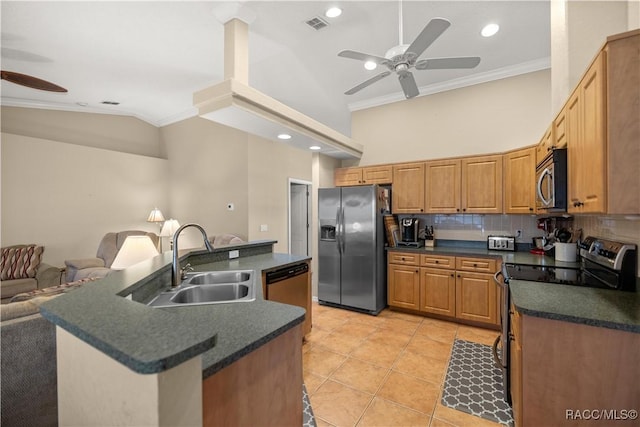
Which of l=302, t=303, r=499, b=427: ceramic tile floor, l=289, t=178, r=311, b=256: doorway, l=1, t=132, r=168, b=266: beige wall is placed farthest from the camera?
l=289, t=178, r=311, b=256: doorway

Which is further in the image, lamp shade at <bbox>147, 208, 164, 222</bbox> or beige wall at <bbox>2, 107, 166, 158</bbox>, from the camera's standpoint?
lamp shade at <bbox>147, 208, 164, 222</bbox>

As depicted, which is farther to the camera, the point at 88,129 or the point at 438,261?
the point at 88,129

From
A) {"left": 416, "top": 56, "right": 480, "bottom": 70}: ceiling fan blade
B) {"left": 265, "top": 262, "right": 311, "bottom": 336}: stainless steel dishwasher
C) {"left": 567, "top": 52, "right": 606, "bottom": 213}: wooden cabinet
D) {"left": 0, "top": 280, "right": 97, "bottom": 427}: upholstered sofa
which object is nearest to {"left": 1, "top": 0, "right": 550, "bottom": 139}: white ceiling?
{"left": 416, "top": 56, "right": 480, "bottom": 70}: ceiling fan blade

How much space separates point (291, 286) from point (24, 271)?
4.26 m

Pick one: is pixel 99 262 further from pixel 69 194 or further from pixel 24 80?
pixel 24 80

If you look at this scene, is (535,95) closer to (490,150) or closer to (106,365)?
(490,150)

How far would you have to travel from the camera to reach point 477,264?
130 inches

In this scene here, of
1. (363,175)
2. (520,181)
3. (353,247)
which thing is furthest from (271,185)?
(520,181)

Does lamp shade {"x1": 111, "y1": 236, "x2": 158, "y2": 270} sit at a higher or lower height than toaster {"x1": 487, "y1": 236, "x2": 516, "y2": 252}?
higher

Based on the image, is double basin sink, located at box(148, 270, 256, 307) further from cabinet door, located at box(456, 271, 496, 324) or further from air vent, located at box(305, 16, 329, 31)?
cabinet door, located at box(456, 271, 496, 324)

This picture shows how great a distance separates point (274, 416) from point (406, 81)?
8.49ft

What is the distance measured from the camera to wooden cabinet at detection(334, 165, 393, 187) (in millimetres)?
4129

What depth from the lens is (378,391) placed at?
220 cm

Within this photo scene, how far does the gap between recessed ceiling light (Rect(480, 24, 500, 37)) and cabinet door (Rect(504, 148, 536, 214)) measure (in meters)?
1.28
